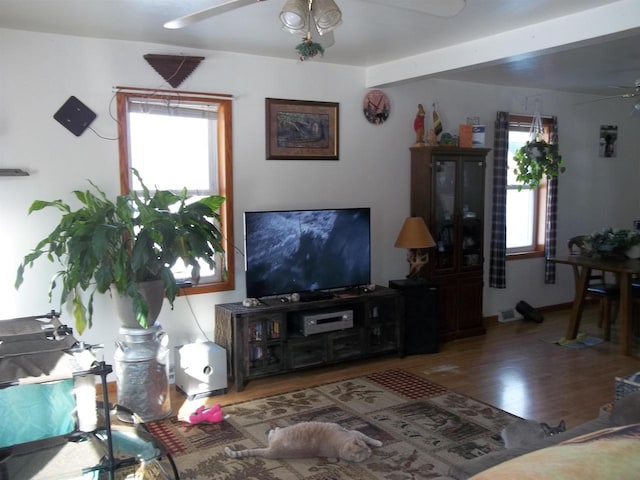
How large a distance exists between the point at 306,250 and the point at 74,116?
185 cm

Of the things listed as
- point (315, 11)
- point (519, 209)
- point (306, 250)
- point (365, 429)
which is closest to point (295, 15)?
point (315, 11)

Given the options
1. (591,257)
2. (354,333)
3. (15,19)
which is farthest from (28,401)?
(591,257)

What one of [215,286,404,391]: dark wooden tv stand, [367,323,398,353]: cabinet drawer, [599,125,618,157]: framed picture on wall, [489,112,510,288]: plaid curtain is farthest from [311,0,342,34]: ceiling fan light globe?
[599,125,618,157]: framed picture on wall

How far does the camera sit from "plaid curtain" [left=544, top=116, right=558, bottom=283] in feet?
20.3

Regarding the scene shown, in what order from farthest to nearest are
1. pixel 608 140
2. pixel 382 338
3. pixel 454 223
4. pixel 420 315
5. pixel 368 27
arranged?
pixel 608 140
pixel 454 223
pixel 420 315
pixel 382 338
pixel 368 27

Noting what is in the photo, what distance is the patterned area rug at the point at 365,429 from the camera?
2.93 meters

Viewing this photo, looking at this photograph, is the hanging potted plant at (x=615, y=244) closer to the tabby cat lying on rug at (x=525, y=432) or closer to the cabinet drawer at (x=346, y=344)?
the cabinet drawer at (x=346, y=344)

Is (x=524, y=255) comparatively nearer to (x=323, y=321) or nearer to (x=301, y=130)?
(x=323, y=321)

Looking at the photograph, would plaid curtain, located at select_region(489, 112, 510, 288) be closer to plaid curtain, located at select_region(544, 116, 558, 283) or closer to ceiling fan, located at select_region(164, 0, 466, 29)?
plaid curtain, located at select_region(544, 116, 558, 283)

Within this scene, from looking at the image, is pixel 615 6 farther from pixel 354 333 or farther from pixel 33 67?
pixel 33 67

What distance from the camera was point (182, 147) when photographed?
4.24 m

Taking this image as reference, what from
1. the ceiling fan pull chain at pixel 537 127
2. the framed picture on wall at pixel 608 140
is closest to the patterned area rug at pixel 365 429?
the ceiling fan pull chain at pixel 537 127

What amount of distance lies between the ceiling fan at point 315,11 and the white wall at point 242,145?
1789 millimetres

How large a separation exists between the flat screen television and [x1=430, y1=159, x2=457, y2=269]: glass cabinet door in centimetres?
76
